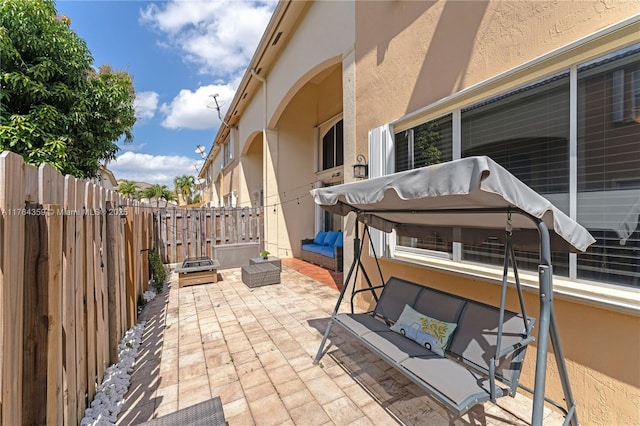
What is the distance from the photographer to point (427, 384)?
1.98m

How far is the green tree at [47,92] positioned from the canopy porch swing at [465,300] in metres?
6.58

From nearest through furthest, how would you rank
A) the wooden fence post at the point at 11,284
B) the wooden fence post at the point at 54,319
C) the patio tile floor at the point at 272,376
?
the wooden fence post at the point at 11,284 < the wooden fence post at the point at 54,319 < the patio tile floor at the point at 272,376

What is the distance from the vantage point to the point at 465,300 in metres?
2.64

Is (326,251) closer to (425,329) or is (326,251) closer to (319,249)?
(319,249)

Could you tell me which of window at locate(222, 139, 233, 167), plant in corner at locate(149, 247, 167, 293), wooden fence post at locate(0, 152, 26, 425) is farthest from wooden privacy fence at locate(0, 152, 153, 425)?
window at locate(222, 139, 233, 167)

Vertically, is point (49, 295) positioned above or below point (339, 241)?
above

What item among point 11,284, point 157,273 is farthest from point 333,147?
point 11,284

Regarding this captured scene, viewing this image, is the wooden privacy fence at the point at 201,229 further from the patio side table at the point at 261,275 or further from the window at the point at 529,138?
the window at the point at 529,138

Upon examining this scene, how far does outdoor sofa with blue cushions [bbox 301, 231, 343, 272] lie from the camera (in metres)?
7.52

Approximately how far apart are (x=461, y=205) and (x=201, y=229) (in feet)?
28.7

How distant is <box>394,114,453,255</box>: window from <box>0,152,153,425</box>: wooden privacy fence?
349cm

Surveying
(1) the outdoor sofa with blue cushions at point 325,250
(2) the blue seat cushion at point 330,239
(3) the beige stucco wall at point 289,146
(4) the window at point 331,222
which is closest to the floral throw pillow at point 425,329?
(1) the outdoor sofa with blue cushions at point 325,250

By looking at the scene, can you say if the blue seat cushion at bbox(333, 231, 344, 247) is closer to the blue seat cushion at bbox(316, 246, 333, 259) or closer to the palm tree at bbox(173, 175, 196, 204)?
the blue seat cushion at bbox(316, 246, 333, 259)

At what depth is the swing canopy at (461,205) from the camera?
4.80 ft
